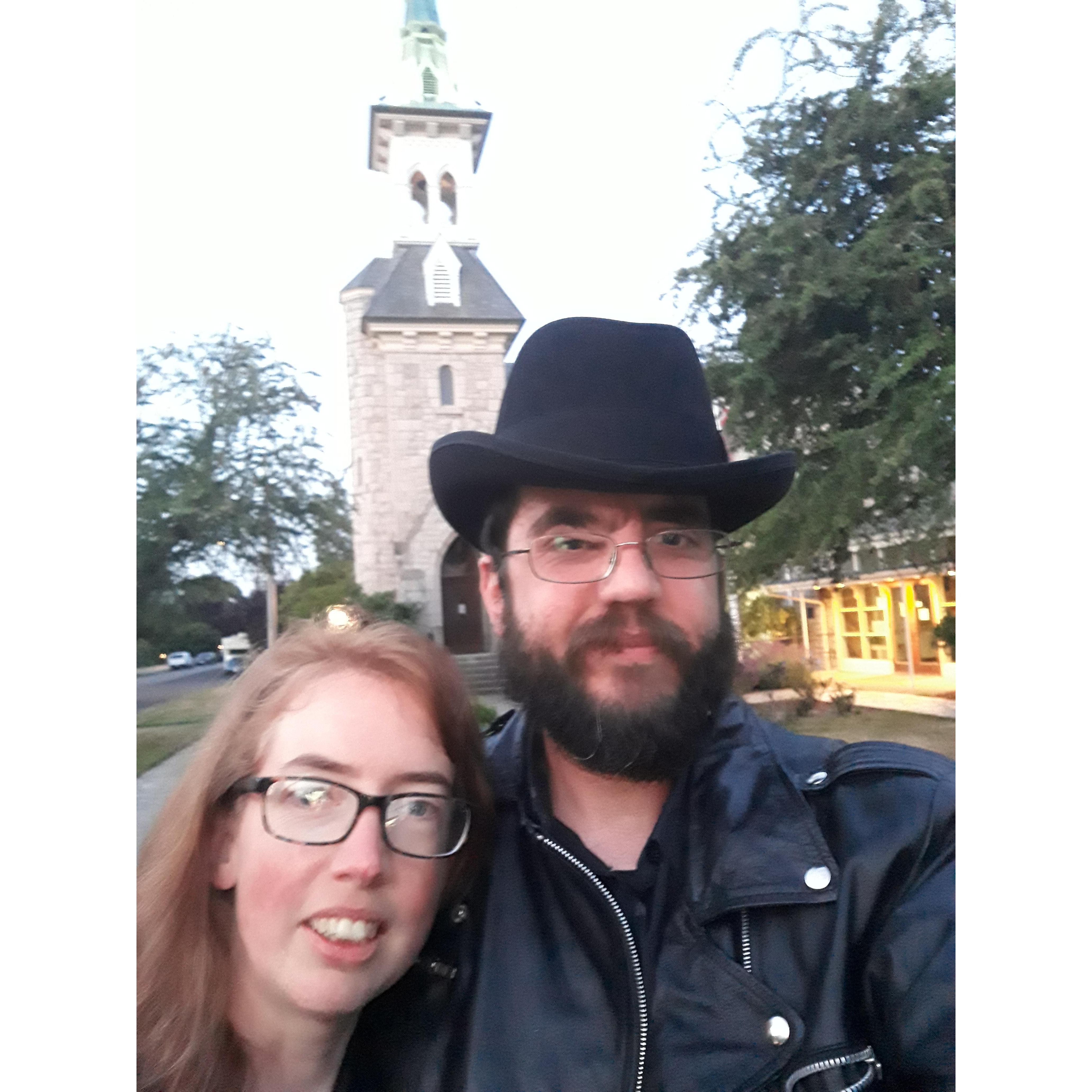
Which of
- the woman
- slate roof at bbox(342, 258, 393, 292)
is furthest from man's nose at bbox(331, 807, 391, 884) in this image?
slate roof at bbox(342, 258, 393, 292)

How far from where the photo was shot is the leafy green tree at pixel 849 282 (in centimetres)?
136

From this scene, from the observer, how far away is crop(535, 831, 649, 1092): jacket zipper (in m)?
1.16

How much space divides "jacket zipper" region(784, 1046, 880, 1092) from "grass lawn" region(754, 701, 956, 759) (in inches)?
17.9

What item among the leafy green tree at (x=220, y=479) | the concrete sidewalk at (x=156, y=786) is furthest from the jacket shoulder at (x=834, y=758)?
the concrete sidewalk at (x=156, y=786)

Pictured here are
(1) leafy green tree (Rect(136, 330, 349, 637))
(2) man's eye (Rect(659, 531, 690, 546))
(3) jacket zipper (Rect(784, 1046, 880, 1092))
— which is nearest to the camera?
(3) jacket zipper (Rect(784, 1046, 880, 1092))

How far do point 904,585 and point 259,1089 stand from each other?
4.45 feet

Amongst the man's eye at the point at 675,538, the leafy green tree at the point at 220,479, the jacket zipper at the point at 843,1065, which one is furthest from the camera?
the leafy green tree at the point at 220,479

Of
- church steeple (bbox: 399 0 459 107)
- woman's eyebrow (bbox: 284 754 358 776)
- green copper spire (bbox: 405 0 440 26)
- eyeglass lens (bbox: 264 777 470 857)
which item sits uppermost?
green copper spire (bbox: 405 0 440 26)

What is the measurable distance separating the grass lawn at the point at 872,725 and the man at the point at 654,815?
0.12 feet

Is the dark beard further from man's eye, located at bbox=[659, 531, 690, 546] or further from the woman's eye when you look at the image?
the woman's eye

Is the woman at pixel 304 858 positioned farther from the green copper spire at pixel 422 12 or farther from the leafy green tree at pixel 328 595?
the green copper spire at pixel 422 12
